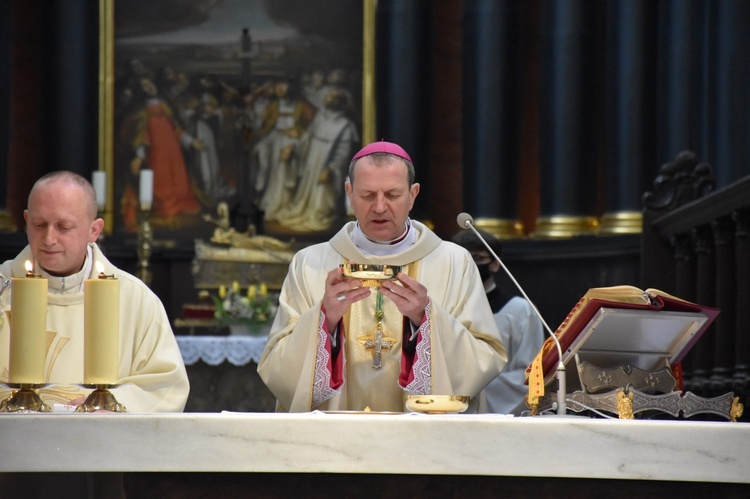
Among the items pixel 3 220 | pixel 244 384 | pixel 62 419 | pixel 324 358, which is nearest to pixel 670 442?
pixel 62 419

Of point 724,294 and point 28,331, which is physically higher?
point 28,331

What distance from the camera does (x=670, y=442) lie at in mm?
2648

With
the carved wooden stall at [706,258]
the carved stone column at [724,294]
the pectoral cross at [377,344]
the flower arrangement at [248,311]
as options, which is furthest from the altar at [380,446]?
the flower arrangement at [248,311]

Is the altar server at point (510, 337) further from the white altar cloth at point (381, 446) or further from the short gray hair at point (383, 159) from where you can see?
the white altar cloth at point (381, 446)

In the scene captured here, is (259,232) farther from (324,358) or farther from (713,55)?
(324,358)

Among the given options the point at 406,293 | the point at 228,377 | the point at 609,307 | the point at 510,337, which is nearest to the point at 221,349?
the point at 228,377

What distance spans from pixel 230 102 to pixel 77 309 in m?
7.47

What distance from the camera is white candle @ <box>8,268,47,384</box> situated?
308cm

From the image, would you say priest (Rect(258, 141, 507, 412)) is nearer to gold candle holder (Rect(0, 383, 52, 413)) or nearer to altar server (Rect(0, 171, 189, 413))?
altar server (Rect(0, 171, 189, 413))

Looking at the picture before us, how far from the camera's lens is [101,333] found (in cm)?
308

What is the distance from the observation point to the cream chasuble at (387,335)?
4164mm

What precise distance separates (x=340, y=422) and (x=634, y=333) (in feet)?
4.14

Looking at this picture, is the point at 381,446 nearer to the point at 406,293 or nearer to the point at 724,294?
the point at 406,293

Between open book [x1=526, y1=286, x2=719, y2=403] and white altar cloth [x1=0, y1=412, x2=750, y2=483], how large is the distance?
828 mm
